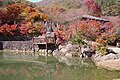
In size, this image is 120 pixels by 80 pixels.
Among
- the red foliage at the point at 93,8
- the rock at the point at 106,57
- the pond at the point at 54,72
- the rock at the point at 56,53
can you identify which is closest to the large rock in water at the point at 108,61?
the rock at the point at 106,57

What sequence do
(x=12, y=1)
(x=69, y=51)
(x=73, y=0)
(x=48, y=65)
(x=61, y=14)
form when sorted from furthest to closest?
(x=73, y=0)
(x=12, y=1)
(x=61, y=14)
(x=69, y=51)
(x=48, y=65)

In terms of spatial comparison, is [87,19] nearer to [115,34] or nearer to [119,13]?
[115,34]

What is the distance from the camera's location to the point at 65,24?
34.8 metres

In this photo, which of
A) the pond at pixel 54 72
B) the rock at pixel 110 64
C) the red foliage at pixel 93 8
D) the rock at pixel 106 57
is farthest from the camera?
the red foliage at pixel 93 8

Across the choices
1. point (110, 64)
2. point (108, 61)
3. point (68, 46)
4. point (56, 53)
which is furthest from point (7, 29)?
point (110, 64)

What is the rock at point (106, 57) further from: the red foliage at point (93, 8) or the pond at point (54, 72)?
the red foliage at point (93, 8)

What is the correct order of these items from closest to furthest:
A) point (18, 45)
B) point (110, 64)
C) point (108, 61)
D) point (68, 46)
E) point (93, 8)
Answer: point (110, 64)
point (108, 61)
point (68, 46)
point (18, 45)
point (93, 8)

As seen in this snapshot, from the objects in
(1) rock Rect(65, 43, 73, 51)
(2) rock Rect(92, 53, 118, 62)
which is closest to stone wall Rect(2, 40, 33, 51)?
(1) rock Rect(65, 43, 73, 51)

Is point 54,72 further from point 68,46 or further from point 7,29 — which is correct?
point 7,29

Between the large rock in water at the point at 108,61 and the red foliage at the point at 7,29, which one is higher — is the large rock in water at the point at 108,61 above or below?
below

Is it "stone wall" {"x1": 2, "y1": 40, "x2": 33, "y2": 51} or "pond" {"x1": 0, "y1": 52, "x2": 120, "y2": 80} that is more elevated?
"stone wall" {"x1": 2, "y1": 40, "x2": 33, "y2": 51}

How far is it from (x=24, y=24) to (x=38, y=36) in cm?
275

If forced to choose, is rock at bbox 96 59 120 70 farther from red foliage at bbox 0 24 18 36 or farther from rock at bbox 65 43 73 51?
red foliage at bbox 0 24 18 36

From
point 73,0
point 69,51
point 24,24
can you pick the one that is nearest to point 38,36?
point 24,24
